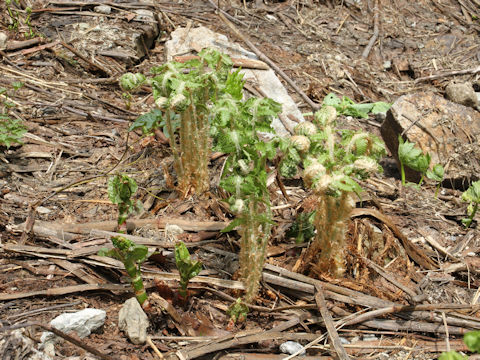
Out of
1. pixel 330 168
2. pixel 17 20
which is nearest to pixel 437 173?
pixel 330 168

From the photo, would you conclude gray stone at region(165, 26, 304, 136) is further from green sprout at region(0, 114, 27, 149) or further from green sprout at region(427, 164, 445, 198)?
green sprout at region(0, 114, 27, 149)

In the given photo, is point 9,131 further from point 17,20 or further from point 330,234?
point 330,234

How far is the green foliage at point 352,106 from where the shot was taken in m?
4.11

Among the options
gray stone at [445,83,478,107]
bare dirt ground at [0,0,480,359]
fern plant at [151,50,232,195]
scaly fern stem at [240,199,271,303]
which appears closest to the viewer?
scaly fern stem at [240,199,271,303]

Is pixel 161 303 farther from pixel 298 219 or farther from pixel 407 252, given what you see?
pixel 407 252

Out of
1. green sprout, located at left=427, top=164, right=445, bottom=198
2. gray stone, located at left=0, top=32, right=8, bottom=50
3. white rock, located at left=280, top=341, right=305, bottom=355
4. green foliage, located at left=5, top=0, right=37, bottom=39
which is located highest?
green foliage, located at left=5, top=0, right=37, bottom=39

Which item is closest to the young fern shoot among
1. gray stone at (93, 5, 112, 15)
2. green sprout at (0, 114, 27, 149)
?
green sprout at (0, 114, 27, 149)

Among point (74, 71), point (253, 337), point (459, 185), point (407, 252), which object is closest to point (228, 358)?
point (253, 337)

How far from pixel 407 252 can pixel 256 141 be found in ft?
3.96

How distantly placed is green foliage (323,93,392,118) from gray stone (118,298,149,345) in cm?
260

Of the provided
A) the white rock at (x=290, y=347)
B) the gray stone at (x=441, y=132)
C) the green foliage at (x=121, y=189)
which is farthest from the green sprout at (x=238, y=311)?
the gray stone at (x=441, y=132)

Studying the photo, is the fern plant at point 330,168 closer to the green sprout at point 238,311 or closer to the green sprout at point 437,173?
the green sprout at point 238,311

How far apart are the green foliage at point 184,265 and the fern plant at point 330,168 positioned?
54 centimetres

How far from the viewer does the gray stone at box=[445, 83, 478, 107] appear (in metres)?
4.48
